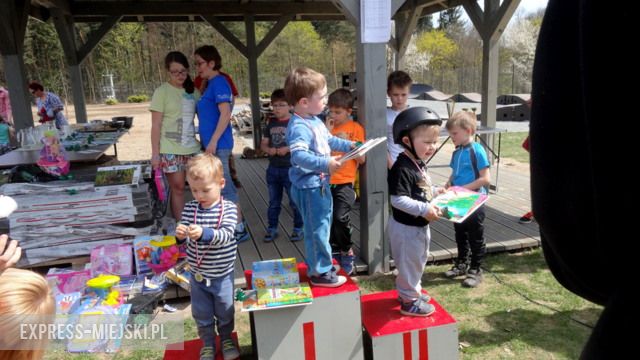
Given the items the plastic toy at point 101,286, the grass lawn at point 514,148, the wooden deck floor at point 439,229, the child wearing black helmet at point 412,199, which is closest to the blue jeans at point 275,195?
the wooden deck floor at point 439,229

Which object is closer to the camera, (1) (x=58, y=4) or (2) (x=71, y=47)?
(1) (x=58, y=4)

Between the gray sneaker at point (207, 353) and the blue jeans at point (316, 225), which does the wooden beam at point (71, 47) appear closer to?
the blue jeans at point (316, 225)

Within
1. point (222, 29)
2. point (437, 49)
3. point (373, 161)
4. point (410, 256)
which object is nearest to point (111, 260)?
point (373, 161)

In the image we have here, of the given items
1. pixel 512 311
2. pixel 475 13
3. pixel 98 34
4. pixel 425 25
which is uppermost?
pixel 425 25

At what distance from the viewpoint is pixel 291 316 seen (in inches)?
93.2

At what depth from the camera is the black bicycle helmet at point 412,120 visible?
2.41 meters

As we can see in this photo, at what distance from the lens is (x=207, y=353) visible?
244 centimetres

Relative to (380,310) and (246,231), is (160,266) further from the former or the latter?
(380,310)

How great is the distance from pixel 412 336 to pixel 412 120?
1102 millimetres

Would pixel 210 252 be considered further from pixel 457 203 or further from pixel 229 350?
pixel 457 203

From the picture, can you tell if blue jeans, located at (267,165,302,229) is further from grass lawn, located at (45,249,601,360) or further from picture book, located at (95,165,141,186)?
picture book, located at (95,165,141,186)

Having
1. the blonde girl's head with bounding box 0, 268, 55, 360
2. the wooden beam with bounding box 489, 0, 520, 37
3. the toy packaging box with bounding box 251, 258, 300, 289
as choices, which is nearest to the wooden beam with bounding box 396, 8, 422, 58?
the wooden beam with bounding box 489, 0, 520, 37

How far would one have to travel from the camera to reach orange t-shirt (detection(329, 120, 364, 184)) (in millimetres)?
3486

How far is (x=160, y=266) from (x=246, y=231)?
107 centimetres
